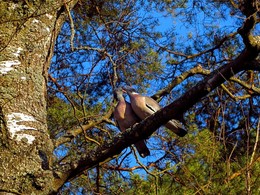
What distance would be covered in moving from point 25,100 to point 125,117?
3.09ft

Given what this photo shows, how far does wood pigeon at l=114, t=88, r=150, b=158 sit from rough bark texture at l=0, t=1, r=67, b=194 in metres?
0.66

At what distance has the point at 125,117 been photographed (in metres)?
3.74

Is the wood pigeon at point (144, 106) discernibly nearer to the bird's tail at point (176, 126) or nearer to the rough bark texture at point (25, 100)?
the bird's tail at point (176, 126)

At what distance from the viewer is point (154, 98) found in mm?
3869

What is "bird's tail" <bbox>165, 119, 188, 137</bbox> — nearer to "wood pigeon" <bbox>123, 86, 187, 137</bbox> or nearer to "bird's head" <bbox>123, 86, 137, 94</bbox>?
"wood pigeon" <bbox>123, 86, 187, 137</bbox>

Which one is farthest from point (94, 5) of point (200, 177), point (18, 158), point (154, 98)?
point (18, 158)

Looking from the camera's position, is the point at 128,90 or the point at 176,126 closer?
the point at 176,126

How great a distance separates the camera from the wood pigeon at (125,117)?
11.9 feet

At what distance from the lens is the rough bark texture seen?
2.61 metres

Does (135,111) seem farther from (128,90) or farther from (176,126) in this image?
(176,126)

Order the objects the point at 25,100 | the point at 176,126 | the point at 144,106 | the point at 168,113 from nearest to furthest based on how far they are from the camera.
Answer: the point at 168,113, the point at 25,100, the point at 176,126, the point at 144,106

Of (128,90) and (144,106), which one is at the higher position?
(128,90)

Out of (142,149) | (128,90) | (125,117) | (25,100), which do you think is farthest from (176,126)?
(25,100)

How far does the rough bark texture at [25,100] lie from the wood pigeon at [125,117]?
66 cm
